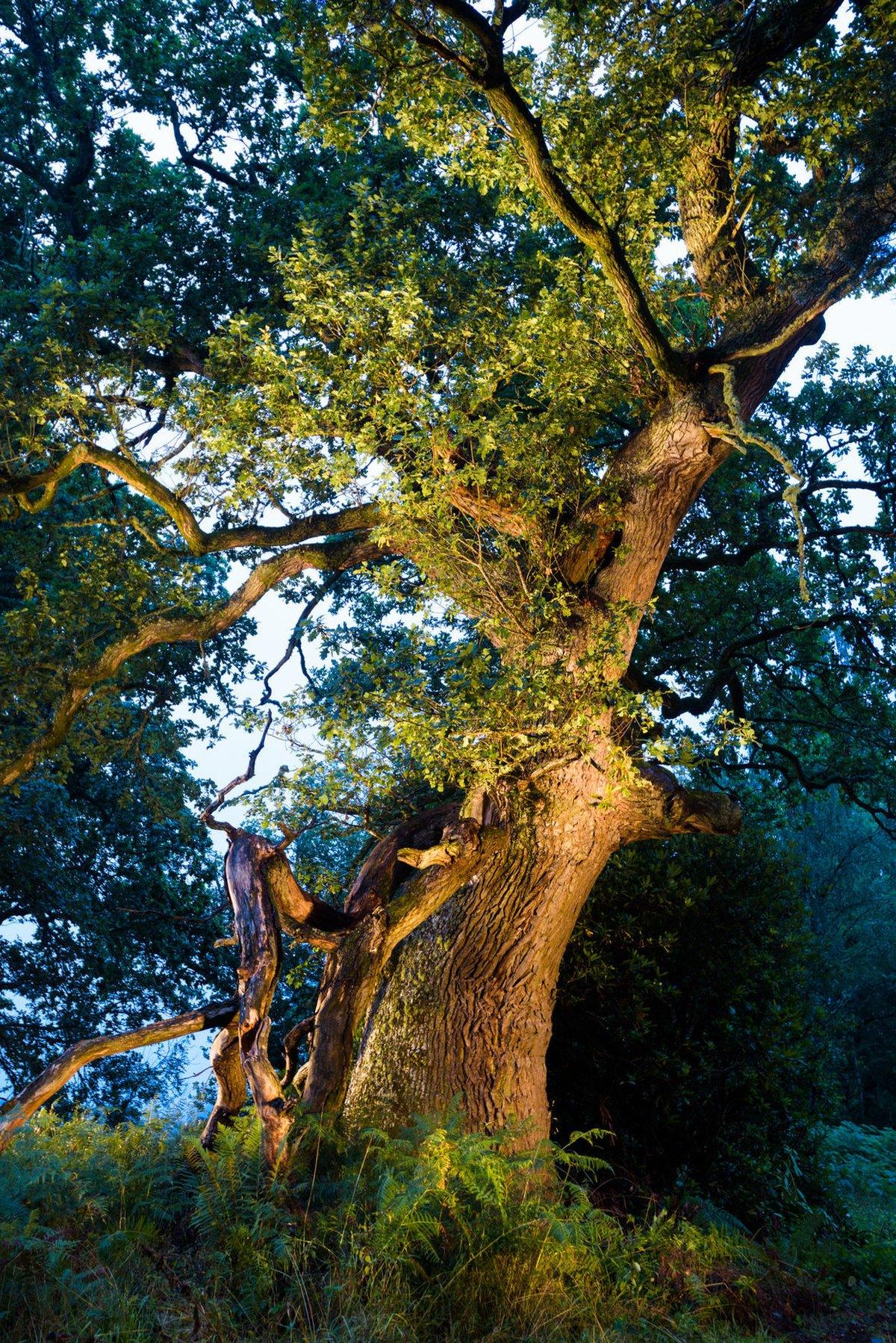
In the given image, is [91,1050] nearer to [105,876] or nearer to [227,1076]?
[227,1076]

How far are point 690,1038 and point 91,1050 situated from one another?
5000 mm

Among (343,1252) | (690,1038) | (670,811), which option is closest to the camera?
(343,1252)

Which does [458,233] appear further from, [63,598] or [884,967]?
[884,967]

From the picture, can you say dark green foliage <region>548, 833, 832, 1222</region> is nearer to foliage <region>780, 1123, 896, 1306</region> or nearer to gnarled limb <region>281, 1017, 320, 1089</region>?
foliage <region>780, 1123, 896, 1306</region>

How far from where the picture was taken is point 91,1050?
6219 mm

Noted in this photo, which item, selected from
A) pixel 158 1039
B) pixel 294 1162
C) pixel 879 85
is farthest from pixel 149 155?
pixel 294 1162

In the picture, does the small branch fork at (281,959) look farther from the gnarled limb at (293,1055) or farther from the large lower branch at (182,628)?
the large lower branch at (182,628)

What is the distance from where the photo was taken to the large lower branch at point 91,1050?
5637 millimetres

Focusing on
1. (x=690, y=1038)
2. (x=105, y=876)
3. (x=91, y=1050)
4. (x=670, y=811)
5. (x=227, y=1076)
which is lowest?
(x=91, y=1050)

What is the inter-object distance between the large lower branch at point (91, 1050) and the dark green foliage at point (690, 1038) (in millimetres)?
3193

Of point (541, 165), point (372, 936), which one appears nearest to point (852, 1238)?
point (372, 936)

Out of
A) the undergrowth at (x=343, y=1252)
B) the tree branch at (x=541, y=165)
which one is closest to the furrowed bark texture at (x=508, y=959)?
the undergrowth at (x=343, y=1252)

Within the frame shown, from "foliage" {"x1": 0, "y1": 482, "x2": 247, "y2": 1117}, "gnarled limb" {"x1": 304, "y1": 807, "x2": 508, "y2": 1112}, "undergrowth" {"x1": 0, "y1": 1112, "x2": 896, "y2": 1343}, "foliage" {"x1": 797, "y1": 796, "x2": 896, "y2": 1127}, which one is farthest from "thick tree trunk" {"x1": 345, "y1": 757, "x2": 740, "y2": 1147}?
"foliage" {"x1": 797, "y1": 796, "x2": 896, "y2": 1127}

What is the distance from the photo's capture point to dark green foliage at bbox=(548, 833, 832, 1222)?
8.40 meters
